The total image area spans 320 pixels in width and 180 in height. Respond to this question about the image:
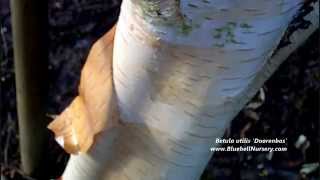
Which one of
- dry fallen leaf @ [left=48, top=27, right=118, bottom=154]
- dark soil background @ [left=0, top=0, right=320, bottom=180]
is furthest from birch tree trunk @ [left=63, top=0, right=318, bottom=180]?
dark soil background @ [left=0, top=0, right=320, bottom=180]

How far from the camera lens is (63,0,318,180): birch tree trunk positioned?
55 cm

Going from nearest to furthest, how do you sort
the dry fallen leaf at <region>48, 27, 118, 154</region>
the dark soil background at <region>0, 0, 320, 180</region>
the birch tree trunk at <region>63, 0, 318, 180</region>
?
the birch tree trunk at <region>63, 0, 318, 180</region> < the dry fallen leaf at <region>48, 27, 118, 154</region> < the dark soil background at <region>0, 0, 320, 180</region>

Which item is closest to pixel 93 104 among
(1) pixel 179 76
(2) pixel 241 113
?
(1) pixel 179 76

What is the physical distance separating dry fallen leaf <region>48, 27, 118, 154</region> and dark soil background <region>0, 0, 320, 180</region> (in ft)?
2.04

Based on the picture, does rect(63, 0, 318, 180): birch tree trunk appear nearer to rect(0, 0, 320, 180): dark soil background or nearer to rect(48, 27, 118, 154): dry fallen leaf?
rect(48, 27, 118, 154): dry fallen leaf

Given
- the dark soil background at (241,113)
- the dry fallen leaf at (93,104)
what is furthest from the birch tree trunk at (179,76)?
the dark soil background at (241,113)

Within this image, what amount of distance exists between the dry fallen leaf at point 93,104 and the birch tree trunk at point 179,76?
14mm

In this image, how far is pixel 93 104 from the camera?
2.34 feet

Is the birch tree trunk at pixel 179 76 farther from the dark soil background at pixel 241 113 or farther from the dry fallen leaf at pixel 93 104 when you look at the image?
the dark soil background at pixel 241 113

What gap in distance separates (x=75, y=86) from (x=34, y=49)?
46 centimetres

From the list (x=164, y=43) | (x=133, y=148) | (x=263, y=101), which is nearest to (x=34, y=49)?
(x=133, y=148)

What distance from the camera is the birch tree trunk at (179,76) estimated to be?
1.81ft

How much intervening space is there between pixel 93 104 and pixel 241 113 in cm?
80

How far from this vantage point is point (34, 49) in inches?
40.3
